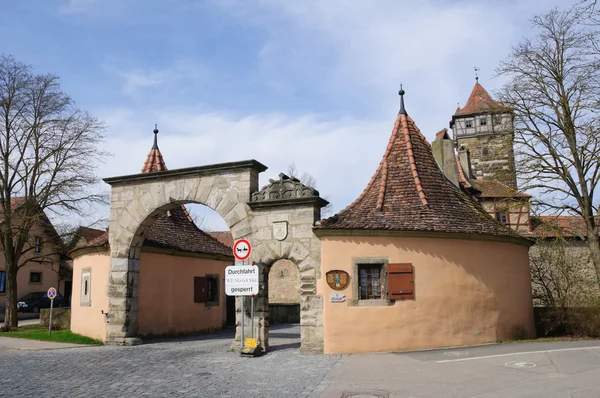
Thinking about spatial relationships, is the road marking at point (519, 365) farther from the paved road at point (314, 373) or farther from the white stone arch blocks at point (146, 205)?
the white stone arch blocks at point (146, 205)

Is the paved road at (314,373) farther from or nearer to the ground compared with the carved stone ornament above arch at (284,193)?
nearer to the ground

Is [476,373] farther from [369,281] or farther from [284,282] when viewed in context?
[284,282]

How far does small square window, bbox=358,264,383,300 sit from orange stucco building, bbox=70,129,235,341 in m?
7.39

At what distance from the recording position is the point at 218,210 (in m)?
13.9

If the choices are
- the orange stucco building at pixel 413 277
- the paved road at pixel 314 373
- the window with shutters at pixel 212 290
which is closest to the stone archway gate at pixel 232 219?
the orange stucco building at pixel 413 277

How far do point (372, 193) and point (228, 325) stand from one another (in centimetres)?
1052

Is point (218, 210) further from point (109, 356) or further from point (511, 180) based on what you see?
point (511, 180)

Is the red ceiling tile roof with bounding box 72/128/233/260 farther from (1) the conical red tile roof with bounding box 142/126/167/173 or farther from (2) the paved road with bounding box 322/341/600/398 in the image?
(2) the paved road with bounding box 322/341/600/398

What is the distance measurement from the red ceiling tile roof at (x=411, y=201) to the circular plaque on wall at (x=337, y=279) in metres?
1.10

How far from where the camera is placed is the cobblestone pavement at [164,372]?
7883 millimetres

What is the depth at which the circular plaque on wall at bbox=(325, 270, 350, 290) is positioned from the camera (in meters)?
12.2

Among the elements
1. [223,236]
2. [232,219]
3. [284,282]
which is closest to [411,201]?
[232,219]

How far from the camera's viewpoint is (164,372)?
384 inches

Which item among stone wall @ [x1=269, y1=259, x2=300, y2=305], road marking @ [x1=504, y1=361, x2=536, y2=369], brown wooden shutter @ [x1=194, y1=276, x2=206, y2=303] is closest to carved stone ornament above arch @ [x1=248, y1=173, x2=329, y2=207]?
road marking @ [x1=504, y1=361, x2=536, y2=369]
